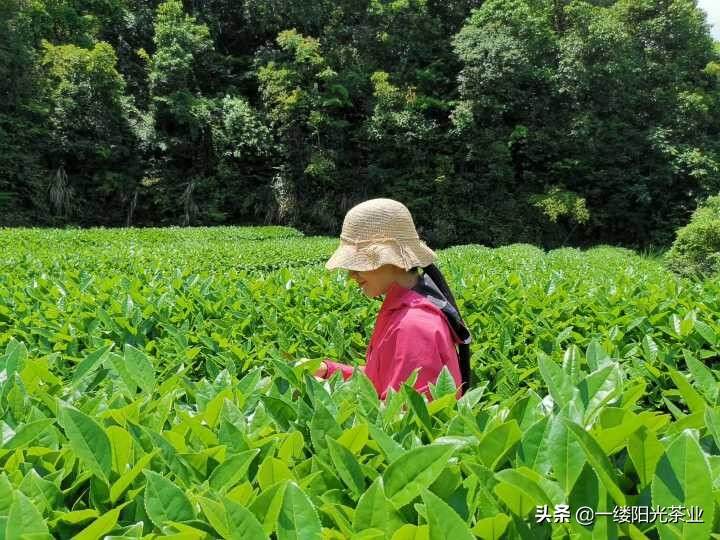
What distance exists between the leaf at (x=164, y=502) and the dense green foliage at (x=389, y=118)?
21.6m

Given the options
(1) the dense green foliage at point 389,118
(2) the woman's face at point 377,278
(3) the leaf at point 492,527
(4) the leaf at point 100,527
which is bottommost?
(4) the leaf at point 100,527

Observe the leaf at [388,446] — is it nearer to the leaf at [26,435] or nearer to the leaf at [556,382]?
the leaf at [556,382]

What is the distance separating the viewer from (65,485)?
1165 millimetres

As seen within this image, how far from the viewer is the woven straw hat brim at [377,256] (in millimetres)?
1963

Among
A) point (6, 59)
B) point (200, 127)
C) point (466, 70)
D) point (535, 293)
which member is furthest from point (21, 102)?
point (535, 293)

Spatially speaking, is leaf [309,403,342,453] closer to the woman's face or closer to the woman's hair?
the woman's face

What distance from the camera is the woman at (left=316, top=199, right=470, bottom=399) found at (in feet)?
6.14

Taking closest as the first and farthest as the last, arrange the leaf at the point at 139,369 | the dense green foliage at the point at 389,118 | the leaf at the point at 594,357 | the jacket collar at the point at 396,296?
the leaf at the point at 139,369
the leaf at the point at 594,357
the jacket collar at the point at 396,296
the dense green foliage at the point at 389,118

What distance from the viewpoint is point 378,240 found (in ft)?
6.54

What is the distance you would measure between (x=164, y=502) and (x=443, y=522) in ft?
1.49

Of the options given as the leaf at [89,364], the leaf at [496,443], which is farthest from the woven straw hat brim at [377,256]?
the leaf at [496,443]

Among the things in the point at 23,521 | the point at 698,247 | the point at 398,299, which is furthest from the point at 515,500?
the point at 698,247

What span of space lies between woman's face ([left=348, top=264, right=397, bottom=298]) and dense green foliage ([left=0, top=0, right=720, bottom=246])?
67.2ft

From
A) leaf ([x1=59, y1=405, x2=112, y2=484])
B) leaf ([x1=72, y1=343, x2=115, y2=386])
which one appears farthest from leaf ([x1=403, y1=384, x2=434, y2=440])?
leaf ([x1=72, y1=343, x2=115, y2=386])
